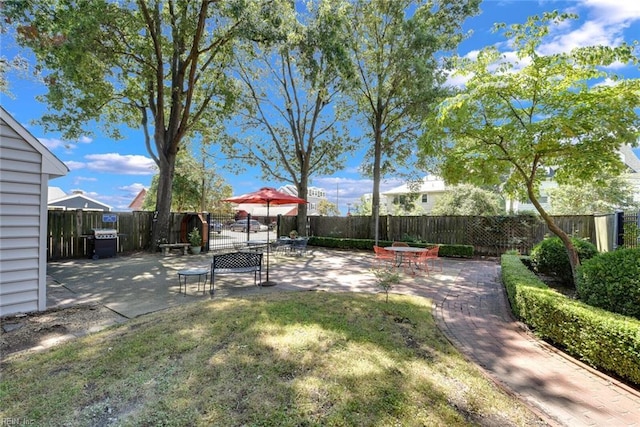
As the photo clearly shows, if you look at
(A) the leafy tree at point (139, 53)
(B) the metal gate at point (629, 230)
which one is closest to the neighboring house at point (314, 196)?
(A) the leafy tree at point (139, 53)

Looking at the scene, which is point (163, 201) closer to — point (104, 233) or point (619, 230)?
point (104, 233)

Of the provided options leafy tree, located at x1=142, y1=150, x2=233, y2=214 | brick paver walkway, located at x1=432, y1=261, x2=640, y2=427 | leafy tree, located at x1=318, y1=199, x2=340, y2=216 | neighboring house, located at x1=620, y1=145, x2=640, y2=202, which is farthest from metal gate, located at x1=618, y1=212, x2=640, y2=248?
leafy tree, located at x1=318, y1=199, x2=340, y2=216

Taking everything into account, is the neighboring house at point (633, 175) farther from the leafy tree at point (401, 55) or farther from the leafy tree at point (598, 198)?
the leafy tree at point (401, 55)

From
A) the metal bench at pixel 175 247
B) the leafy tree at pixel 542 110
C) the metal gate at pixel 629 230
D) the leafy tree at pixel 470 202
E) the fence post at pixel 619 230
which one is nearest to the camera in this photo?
the leafy tree at pixel 542 110

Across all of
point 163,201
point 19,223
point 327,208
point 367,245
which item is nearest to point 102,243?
point 163,201

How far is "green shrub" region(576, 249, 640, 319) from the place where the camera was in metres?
3.83

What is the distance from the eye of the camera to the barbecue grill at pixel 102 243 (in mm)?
10711

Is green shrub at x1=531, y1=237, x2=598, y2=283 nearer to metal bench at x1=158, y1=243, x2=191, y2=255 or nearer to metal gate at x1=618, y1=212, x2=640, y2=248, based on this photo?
metal gate at x1=618, y1=212, x2=640, y2=248

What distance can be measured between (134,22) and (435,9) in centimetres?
1321

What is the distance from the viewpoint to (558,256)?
739 centimetres

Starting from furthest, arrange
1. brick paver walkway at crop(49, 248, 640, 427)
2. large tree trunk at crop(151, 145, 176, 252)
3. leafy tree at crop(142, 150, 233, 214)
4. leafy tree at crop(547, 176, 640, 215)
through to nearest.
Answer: leafy tree at crop(142, 150, 233, 214), leafy tree at crop(547, 176, 640, 215), large tree trunk at crop(151, 145, 176, 252), brick paver walkway at crop(49, 248, 640, 427)

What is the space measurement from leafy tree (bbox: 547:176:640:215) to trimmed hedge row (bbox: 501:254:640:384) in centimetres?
Result: 1713

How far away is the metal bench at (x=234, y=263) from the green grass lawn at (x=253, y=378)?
190 cm

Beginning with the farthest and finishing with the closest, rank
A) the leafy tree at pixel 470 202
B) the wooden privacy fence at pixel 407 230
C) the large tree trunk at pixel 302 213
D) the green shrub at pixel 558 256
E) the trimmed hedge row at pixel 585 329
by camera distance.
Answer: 1. the leafy tree at pixel 470 202
2. the large tree trunk at pixel 302 213
3. the wooden privacy fence at pixel 407 230
4. the green shrub at pixel 558 256
5. the trimmed hedge row at pixel 585 329
